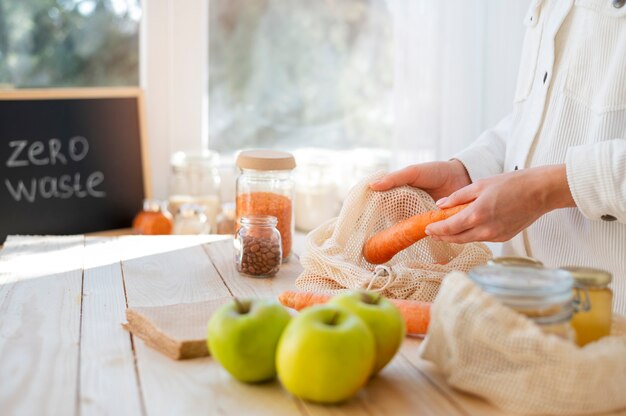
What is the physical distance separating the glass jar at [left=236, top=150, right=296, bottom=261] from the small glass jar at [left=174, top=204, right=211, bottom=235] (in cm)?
68

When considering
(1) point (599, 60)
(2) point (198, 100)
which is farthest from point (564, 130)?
(2) point (198, 100)

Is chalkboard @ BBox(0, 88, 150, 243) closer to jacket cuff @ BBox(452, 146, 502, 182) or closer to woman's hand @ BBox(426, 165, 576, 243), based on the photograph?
jacket cuff @ BBox(452, 146, 502, 182)

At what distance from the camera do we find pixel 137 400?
101 centimetres

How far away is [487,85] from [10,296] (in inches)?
66.0

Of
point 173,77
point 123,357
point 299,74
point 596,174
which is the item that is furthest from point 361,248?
point 299,74

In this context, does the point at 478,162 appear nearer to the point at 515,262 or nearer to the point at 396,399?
the point at 515,262

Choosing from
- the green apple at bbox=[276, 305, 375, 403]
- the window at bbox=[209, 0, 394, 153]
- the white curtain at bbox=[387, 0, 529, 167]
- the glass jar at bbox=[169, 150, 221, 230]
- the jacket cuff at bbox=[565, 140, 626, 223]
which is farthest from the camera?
the window at bbox=[209, 0, 394, 153]

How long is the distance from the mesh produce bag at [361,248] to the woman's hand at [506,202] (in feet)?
0.33

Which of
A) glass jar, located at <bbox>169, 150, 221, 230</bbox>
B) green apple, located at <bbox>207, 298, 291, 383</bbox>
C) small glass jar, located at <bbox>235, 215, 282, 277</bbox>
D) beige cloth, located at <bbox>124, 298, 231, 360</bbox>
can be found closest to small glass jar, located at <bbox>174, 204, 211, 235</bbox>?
glass jar, located at <bbox>169, 150, 221, 230</bbox>

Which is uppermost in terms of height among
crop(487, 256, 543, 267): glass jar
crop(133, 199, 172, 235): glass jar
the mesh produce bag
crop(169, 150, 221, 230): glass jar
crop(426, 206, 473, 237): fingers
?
crop(487, 256, 543, 267): glass jar

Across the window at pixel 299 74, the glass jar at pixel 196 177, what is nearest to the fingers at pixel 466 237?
the glass jar at pixel 196 177

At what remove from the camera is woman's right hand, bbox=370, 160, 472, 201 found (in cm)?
157

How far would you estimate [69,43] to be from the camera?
2.76m

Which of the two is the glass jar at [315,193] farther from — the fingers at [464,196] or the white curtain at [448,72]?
the fingers at [464,196]
